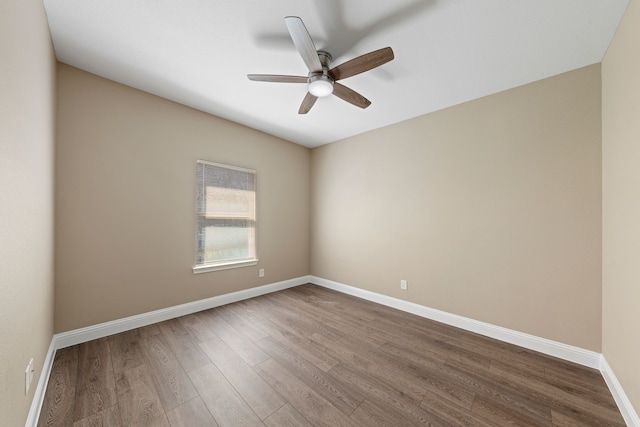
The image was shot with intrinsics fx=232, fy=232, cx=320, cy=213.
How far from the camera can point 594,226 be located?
2.00 meters

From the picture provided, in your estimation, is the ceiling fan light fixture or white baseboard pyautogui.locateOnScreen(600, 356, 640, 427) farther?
the ceiling fan light fixture

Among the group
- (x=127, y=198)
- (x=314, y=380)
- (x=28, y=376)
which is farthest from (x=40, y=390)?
(x=314, y=380)

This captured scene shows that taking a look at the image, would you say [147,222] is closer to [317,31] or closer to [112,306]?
[112,306]

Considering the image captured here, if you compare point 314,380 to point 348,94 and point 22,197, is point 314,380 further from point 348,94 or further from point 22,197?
point 348,94

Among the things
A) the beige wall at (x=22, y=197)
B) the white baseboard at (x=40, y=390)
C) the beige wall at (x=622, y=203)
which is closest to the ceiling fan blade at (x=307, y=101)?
the beige wall at (x=22, y=197)

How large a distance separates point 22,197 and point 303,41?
1.86 meters

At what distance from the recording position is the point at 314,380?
70.9 inches

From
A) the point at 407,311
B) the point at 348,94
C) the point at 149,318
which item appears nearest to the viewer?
the point at 348,94

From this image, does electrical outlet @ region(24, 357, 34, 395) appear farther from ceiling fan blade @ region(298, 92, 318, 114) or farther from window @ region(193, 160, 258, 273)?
ceiling fan blade @ region(298, 92, 318, 114)

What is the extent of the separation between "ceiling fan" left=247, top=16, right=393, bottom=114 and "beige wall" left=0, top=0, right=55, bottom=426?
1254mm

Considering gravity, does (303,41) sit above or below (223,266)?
above

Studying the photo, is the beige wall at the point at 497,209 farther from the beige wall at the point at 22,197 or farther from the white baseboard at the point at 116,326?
the beige wall at the point at 22,197

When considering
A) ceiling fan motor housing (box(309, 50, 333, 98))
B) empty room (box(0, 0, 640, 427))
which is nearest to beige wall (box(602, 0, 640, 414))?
empty room (box(0, 0, 640, 427))

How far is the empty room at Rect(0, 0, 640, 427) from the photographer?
1497 millimetres
